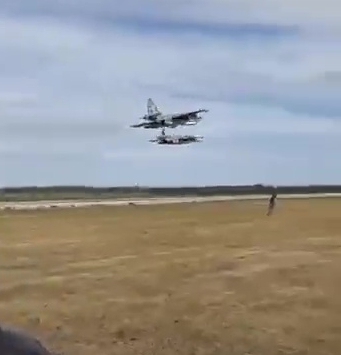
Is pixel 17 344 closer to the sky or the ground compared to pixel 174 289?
closer to the sky

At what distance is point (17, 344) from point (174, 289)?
14351mm

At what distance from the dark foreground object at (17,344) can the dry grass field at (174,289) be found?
904 cm

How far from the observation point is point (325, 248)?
2558 cm

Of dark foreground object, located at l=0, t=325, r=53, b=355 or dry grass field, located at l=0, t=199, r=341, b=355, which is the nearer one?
dark foreground object, located at l=0, t=325, r=53, b=355

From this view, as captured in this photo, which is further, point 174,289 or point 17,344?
point 174,289

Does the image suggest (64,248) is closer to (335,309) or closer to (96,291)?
(96,291)

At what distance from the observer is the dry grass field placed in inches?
554

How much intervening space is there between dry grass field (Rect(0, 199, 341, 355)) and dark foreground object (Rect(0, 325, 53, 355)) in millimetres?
9036

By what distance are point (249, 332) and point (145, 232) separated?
1567cm

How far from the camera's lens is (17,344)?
388 centimetres

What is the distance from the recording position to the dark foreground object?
12.3 feet

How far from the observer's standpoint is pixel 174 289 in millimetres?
18125

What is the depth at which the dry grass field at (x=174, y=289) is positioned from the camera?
14.1m

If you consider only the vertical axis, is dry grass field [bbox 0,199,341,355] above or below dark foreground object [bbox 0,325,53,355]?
below
